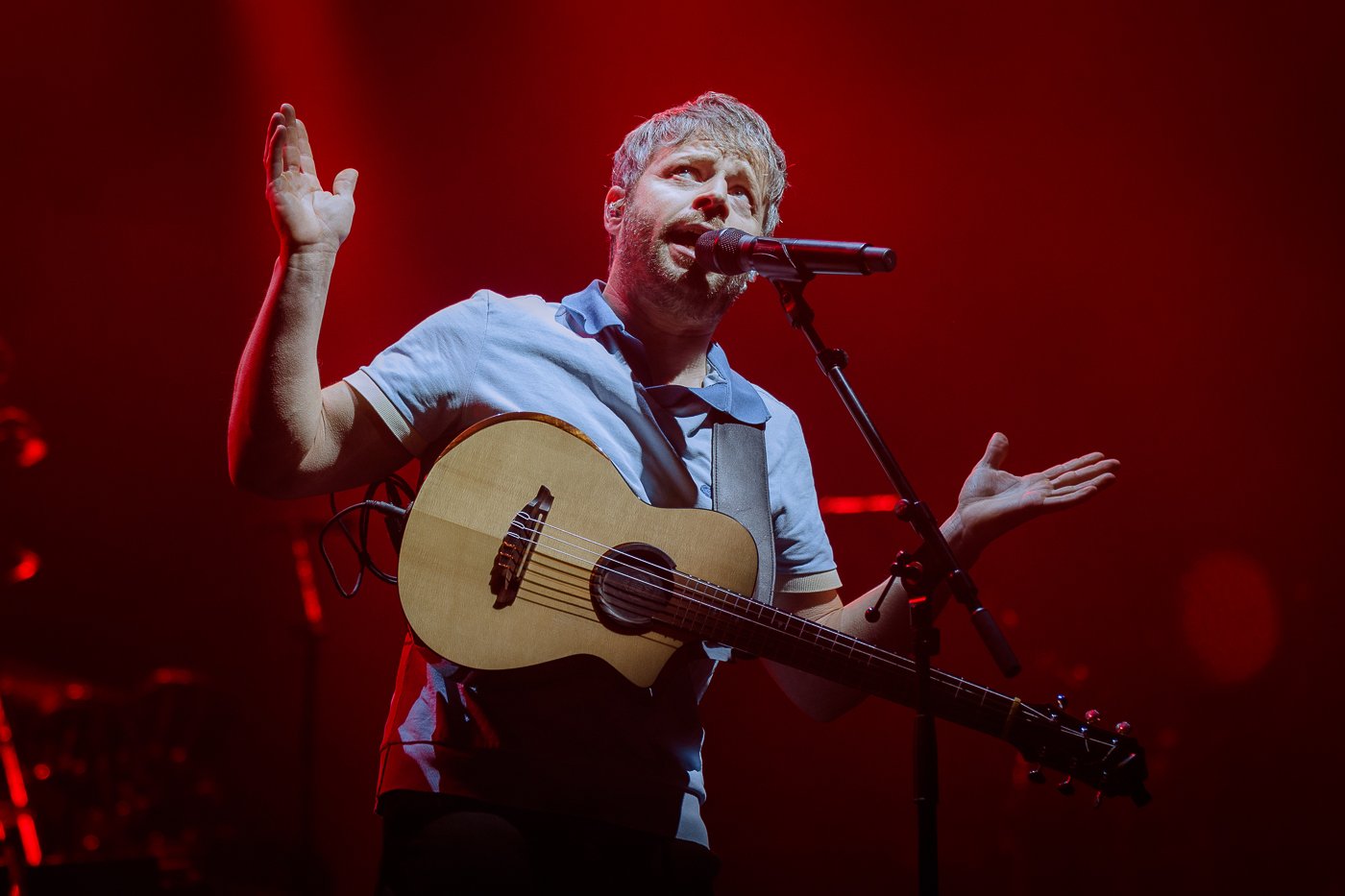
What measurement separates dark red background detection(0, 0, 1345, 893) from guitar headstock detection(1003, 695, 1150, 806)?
235cm

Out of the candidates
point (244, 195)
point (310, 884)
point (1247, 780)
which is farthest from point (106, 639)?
point (1247, 780)

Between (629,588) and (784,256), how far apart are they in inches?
29.0

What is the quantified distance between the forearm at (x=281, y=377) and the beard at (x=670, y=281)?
0.89 metres

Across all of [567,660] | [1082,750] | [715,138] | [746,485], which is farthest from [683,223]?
[1082,750]

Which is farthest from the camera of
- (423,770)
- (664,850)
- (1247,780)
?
(1247,780)

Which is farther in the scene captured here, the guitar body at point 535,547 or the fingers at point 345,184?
the fingers at point 345,184

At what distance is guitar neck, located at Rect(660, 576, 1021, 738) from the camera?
2000mm

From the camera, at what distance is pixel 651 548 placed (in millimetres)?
1991

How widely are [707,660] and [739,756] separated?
244 centimetres

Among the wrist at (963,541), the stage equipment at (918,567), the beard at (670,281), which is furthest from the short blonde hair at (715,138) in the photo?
the wrist at (963,541)

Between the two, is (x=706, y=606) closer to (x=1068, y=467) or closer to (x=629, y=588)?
(x=629, y=588)

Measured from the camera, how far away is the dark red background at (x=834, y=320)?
14.1 feet

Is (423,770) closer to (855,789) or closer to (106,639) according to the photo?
(855,789)

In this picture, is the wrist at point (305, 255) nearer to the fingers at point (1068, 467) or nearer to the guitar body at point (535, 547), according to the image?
the guitar body at point (535, 547)
